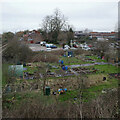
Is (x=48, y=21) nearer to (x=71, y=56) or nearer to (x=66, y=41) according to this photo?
(x=66, y=41)

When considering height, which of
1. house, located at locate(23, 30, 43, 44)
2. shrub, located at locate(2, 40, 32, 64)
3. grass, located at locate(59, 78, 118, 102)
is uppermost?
house, located at locate(23, 30, 43, 44)

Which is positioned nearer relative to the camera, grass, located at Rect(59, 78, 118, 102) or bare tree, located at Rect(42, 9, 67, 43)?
grass, located at Rect(59, 78, 118, 102)

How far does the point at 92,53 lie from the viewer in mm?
18078

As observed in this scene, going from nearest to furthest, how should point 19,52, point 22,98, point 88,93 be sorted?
point 22,98 → point 88,93 → point 19,52

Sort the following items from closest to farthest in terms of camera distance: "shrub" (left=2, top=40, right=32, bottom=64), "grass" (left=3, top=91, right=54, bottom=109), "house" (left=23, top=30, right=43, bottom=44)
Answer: "grass" (left=3, top=91, right=54, bottom=109) < "shrub" (left=2, top=40, right=32, bottom=64) < "house" (left=23, top=30, right=43, bottom=44)

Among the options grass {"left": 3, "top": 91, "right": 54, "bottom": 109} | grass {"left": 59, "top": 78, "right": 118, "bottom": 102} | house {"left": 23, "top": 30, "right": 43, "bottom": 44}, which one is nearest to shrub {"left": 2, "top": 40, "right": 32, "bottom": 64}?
grass {"left": 3, "top": 91, "right": 54, "bottom": 109}

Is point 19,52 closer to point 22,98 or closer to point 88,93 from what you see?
point 22,98

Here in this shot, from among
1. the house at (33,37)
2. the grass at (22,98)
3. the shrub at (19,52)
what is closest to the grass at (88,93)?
the grass at (22,98)

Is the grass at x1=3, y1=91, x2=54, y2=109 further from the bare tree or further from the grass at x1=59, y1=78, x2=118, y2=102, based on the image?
the bare tree

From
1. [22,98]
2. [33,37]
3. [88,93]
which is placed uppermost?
[33,37]

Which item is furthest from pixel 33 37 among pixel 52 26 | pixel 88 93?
pixel 88 93

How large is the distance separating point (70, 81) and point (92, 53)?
10961mm

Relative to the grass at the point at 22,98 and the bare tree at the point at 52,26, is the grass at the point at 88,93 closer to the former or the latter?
the grass at the point at 22,98

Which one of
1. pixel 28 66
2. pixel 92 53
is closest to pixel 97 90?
pixel 28 66
